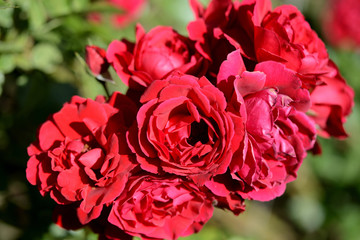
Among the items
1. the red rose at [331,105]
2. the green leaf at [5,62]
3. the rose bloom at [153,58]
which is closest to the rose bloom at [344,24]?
the red rose at [331,105]

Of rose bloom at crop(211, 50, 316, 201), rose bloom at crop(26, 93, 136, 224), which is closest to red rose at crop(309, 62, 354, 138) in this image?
rose bloom at crop(211, 50, 316, 201)

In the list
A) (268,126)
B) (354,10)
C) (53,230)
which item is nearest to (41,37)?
(53,230)

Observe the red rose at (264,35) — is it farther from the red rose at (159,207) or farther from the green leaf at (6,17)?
the green leaf at (6,17)

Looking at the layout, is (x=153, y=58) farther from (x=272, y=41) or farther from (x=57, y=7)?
(x=57, y=7)

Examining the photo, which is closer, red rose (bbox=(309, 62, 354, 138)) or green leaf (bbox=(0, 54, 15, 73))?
red rose (bbox=(309, 62, 354, 138))

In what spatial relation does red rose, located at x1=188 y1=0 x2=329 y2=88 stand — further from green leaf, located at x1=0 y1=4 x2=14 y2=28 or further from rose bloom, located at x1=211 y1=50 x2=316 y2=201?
green leaf, located at x1=0 y1=4 x2=14 y2=28

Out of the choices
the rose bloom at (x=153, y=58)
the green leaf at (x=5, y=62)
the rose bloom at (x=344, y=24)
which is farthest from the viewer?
the rose bloom at (x=344, y=24)
